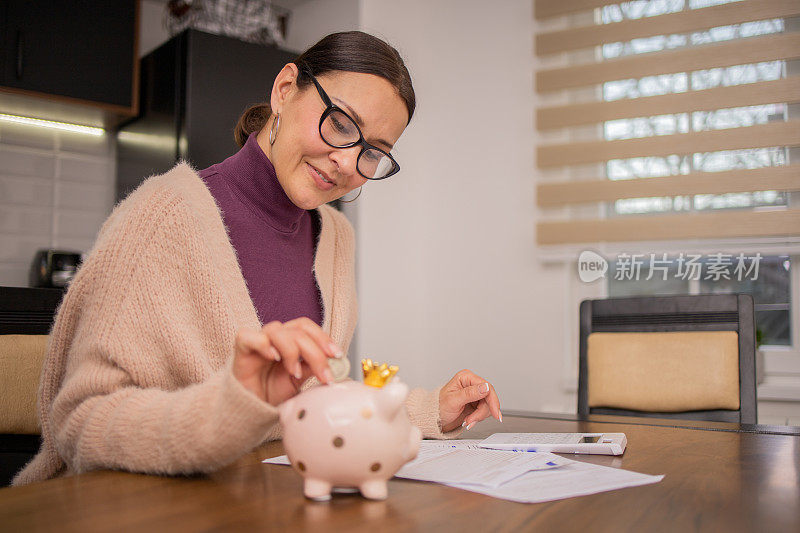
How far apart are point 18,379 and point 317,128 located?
658mm

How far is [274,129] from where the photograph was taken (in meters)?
1.24

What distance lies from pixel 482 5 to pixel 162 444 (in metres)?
2.93

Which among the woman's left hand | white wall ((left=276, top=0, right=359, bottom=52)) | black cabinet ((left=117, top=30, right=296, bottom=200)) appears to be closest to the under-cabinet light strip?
black cabinet ((left=117, top=30, right=296, bottom=200))

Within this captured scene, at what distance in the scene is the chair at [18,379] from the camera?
115cm

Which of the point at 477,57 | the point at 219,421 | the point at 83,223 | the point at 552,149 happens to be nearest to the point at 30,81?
the point at 83,223

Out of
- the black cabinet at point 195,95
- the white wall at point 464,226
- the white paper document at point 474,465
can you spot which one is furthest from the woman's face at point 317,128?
the white wall at point 464,226

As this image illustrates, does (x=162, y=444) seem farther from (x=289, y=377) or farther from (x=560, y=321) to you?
(x=560, y=321)

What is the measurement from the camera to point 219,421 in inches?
27.3

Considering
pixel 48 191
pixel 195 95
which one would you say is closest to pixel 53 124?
pixel 48 191

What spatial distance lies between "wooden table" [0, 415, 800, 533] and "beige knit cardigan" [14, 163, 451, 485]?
0.05 metres

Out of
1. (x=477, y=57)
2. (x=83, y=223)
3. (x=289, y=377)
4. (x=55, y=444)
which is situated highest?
(x=477, y=57)

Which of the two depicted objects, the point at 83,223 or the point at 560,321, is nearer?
the point at 560,321

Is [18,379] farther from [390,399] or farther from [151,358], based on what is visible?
[390,399]

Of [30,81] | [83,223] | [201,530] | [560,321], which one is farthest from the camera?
[83,223]
